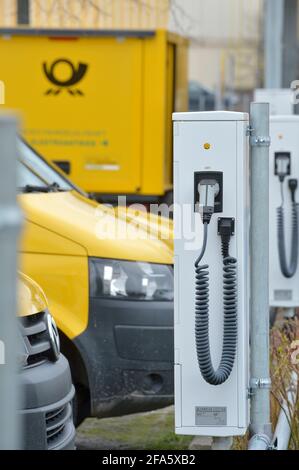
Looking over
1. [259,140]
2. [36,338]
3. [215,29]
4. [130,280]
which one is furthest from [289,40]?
[36,338]

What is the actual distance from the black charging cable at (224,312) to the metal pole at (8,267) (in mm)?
2834

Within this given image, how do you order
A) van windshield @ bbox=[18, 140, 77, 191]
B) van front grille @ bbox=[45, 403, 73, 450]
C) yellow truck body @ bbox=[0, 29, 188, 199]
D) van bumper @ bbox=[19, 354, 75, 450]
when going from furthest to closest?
yellow truck body @ bbox=[0, 29, 188, 199] < van windshield @ bbox=[18, 140, 77, 191] < van front grille @ bbox=[45, 403, 73, 450] < van bumper @ bbox=[19, 354, 75, 450]

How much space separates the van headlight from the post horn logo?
6.78 metres

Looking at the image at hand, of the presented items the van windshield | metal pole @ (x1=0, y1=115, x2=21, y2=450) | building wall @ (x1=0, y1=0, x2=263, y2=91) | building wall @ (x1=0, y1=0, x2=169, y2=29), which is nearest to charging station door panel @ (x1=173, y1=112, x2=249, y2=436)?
the van windshield

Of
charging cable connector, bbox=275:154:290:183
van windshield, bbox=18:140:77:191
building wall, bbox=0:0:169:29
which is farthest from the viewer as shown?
building wall, bbox=0:0:169:29

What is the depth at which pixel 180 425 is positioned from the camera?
4859 millimetres

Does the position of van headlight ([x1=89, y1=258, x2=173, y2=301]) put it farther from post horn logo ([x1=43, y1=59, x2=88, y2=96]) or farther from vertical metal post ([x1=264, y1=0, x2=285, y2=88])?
vertical metal post ([x1=264, y1=0, x2=285, y2=88])

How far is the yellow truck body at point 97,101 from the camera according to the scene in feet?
40.9

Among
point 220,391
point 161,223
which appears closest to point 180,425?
point 220,391

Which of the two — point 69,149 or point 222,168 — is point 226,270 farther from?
point 69,149

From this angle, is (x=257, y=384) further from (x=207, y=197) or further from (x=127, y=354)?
(x=127, y=354)

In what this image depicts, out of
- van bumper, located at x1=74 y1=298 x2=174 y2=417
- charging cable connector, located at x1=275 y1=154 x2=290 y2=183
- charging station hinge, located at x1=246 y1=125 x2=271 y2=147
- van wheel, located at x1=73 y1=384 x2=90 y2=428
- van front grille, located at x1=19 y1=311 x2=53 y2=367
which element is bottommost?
van wheel, located at x1=73 y1=384 x2=90 y2=428

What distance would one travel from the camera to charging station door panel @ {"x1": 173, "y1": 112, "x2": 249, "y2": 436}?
4.77 m

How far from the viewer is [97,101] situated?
12594 millimetres
